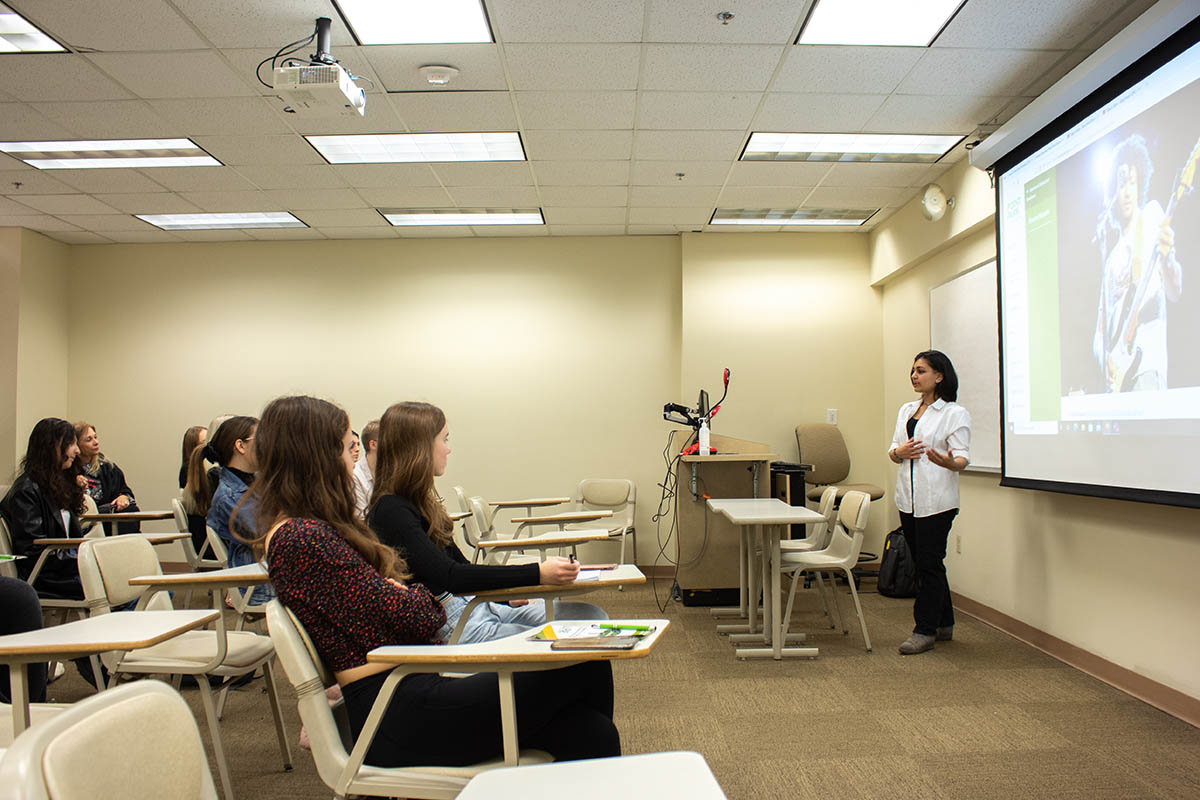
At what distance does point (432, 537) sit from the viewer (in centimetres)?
246

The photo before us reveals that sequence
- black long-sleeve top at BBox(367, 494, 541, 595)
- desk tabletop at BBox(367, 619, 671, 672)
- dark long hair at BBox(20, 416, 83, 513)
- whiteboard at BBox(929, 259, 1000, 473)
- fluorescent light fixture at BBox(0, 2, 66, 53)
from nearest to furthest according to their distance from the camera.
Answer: desk tabletop at BBox(367, 619, 671, 672), black long-sleeve top at BBox(367, 494, 541, 595), fluorescent light fixture at BBox(0, 2, 66, 53), dark long hair at BBox(20, 416, 83, 513), whiteboard at BBox(929, 259, 1000, 473)

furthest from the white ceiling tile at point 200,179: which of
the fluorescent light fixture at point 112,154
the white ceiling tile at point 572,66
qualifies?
the white ceiling tile at point 572,66

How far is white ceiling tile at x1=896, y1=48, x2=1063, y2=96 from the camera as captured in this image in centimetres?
377

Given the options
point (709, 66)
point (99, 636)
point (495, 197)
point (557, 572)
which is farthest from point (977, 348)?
point (99, 636)

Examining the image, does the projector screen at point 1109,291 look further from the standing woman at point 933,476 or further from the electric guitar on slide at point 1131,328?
the standing woman at point 933,476

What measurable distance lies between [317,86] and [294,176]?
94.4 inches

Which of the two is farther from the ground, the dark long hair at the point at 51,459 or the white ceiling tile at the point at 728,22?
the white ceiling tile at the point at 728,22

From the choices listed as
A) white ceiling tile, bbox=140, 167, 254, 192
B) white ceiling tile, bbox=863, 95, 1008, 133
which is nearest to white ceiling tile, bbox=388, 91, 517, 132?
white ceiling tile, bbox=140, 167, 254, 192

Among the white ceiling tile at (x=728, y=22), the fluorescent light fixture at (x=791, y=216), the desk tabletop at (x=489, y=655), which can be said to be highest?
the white ceiling tile at (x=728, y=22)

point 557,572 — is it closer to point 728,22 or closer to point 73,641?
point 73,641

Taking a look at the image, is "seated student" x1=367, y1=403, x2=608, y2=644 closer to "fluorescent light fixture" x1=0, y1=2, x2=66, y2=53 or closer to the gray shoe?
the gray shoe

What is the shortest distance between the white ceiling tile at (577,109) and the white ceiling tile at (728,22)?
65 cm

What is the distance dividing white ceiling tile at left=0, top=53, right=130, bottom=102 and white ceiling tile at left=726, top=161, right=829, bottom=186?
3.64 metres

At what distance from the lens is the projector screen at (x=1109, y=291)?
289 centimetres
